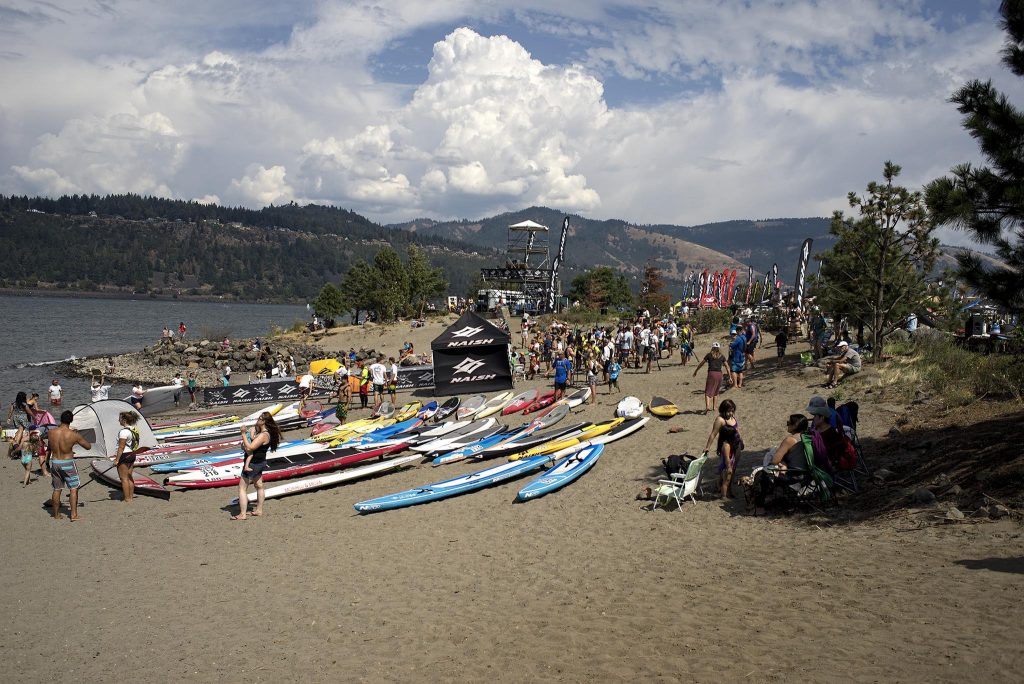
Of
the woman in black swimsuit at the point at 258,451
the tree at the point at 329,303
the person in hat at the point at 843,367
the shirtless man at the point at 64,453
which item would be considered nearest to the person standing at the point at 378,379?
the woman in black swimsuit at the point at 258,451

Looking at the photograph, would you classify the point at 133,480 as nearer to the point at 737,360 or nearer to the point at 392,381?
the point at 392,381

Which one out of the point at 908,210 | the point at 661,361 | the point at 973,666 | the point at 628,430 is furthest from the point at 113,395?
the point at 973,666

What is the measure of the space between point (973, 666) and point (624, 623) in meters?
2.65

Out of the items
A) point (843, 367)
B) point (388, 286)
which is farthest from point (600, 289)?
point (843, 367)

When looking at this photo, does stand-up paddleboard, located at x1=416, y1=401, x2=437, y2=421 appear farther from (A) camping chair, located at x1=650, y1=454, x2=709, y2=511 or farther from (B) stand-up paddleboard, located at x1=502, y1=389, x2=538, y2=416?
(A) camping chair, located at x1=650, y1=454, x2=709, y2=511

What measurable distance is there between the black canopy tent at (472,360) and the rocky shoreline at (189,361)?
865 inches

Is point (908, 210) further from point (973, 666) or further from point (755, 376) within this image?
point (973, 666)

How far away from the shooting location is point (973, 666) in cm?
483

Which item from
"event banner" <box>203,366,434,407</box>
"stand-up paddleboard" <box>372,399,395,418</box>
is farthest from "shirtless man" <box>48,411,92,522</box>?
"event banner" <box>203,366,434,407</box>

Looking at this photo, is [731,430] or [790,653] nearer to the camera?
[790,653]

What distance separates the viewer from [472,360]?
75.8ft

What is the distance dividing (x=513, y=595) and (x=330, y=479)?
695 centimetres

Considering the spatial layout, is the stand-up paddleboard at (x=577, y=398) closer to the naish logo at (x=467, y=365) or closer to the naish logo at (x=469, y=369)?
the naish logo at (x=469, y=369)

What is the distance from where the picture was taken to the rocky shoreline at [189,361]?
42.3 m
